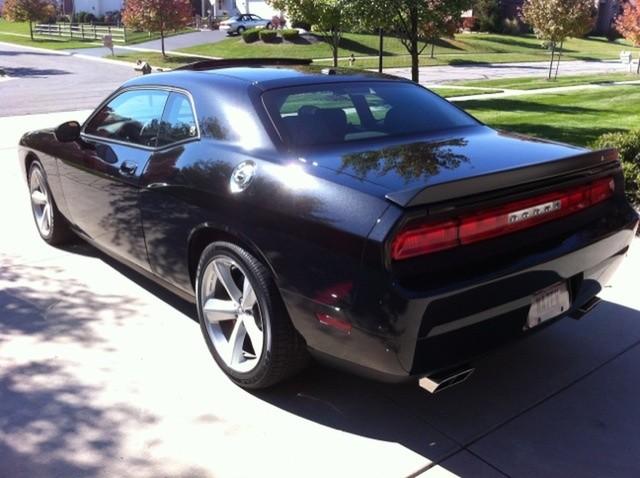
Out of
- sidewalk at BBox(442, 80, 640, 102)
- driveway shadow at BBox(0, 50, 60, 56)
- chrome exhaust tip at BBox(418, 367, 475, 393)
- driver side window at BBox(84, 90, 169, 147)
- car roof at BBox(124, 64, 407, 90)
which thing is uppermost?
driveway shadow at BBox(0, 50, 60, 56)

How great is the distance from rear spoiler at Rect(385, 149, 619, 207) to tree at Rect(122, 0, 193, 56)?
3242 cm

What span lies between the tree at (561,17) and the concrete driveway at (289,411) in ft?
72.6

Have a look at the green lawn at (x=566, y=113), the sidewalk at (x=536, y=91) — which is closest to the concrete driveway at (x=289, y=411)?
the green lawn at (x=566, y=113)

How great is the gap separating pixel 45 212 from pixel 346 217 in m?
3.82

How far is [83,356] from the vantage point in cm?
382

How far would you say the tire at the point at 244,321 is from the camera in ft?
10.4

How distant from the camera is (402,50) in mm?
39250

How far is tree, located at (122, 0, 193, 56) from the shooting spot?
3269 centimetres

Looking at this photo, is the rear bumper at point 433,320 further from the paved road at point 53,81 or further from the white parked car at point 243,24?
the white parked car at point 243,24

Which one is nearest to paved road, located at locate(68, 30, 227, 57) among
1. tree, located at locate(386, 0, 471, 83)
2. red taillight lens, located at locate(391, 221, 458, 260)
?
tree, located at locate(386, 0, 471, 83)

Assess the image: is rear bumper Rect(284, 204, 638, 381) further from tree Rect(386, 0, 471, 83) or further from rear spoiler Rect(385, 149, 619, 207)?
tree Rect(386, 0, 471, 83)

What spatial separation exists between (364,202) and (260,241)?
24.3 inches

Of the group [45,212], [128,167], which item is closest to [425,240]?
[128,167]

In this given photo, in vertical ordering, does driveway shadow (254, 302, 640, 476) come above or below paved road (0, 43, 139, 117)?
below
